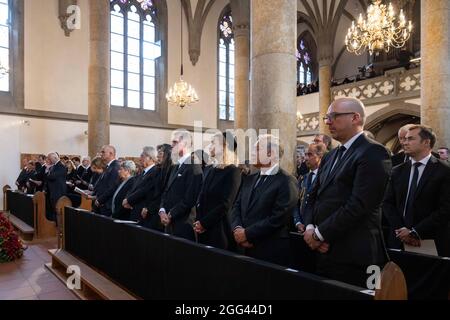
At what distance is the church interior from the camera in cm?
293

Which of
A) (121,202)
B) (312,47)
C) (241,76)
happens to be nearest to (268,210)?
(121,202)

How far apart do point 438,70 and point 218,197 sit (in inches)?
186

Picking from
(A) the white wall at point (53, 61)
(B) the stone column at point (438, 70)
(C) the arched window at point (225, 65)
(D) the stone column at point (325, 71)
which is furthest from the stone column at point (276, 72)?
(C) the arched window at point (225, 65)

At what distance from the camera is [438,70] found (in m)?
6.59

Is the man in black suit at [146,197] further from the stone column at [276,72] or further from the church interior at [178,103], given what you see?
the stone column at [276,72]

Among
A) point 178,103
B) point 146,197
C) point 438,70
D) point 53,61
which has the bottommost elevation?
point 146,197

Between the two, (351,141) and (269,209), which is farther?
(269,209)

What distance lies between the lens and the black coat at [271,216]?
3.08 meters

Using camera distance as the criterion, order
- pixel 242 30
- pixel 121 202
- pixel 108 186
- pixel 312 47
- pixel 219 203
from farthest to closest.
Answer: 1. pixel 312 47
2. pixel 242 30
3. pixel 108 186
4. pixel 121 202
5. pixel 219 203

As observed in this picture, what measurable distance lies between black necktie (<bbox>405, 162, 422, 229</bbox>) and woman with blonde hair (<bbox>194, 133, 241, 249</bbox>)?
1475 millimetres

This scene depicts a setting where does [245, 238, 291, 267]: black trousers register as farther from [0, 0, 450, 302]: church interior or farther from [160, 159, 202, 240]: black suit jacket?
[160, 159, 202, 240]: black suit jacket

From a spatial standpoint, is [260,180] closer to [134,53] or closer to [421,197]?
[421,197]

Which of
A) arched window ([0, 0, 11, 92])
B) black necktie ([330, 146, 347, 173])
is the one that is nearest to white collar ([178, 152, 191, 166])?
Answer: black necktie ([330, 146, 347, 173])
